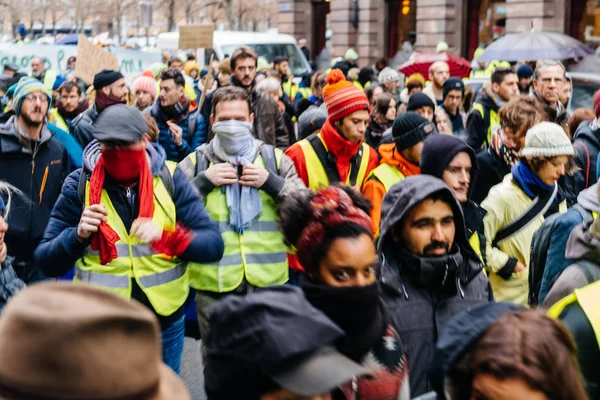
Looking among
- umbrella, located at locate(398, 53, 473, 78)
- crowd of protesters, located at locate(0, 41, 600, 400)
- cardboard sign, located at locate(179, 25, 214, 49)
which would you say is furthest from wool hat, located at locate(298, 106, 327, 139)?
umbrella, located at locate(398, 53, 473, 78)

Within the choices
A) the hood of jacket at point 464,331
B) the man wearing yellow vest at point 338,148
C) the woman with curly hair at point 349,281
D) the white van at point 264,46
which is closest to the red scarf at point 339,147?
the man wearing yellow vest at point 338,148

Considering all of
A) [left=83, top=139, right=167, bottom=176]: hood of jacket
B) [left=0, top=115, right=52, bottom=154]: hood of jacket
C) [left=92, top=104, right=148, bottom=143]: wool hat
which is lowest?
[left=0, top=115, right=52, bottom=154]: hood of jacket

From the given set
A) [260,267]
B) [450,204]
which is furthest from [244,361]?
[260,267]

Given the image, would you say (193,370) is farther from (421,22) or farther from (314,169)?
(421,22)

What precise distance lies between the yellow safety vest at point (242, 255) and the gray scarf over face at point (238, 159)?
0.04 m

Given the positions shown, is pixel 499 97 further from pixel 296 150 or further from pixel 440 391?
pixel 440 391

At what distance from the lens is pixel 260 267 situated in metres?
5.23

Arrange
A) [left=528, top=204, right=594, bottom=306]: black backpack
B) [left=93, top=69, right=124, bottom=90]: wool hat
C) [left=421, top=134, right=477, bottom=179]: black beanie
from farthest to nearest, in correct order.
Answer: [left=93, top=69, right=124, bottom=90]: wool hat
[left=421, top=134, right=477, bottom=179]: black beanie
[left=528, top=204, right=594, bottom=306]: black backpack

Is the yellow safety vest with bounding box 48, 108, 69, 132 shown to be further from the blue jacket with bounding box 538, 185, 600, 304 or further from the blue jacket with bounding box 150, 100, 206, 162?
the blue jacket with bounding box 538, 185, 600, 304

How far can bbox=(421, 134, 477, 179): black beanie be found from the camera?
499 cm

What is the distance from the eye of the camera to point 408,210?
3859 millimetres

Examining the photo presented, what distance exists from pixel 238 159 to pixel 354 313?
2246 mm

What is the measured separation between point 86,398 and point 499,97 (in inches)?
344

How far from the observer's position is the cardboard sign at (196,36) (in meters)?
13.5
